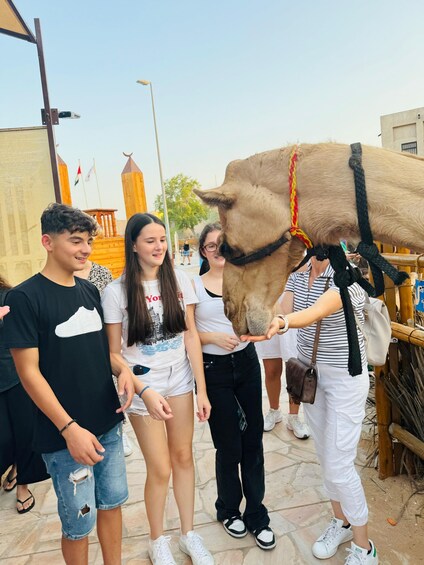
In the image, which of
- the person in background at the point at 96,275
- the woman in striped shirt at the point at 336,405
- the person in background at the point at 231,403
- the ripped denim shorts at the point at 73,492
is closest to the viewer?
the ripped denim shorts at the point at 73,492

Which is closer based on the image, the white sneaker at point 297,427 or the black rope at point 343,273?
the black rope at point 343,273

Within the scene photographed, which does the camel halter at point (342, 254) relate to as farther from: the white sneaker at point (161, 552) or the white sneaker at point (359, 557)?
the white sneaker at point (161, 552)

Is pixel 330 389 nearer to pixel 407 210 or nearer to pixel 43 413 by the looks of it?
pixel 407 210

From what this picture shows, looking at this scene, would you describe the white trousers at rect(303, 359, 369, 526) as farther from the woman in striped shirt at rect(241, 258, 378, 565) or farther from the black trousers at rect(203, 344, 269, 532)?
the black trousers at rect(203, 344, 269, 532)

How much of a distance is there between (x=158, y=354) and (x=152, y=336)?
11 centimetres

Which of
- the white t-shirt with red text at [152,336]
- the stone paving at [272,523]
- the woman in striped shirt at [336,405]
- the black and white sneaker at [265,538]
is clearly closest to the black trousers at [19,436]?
the stone paving at [272,523]

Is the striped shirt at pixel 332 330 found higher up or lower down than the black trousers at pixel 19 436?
higher up

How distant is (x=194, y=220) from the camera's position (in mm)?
48156

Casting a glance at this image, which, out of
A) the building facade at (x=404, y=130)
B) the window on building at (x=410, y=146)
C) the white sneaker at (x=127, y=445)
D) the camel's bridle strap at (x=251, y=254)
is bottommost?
the white sneaker at (x=127, y=445)

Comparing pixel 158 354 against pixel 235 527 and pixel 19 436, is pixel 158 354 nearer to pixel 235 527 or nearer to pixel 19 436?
pixel 235 527

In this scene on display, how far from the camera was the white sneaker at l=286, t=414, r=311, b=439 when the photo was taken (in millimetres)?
4105

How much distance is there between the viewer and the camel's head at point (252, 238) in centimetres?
144

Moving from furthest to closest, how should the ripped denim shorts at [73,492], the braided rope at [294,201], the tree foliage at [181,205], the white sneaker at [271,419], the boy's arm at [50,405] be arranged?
the tree foliage at [181,205]
the white sneaker at [271,419]
the ripped denim shorts at [73,492]
the boy's arm at [50,405]
the braided rope at [294,201]

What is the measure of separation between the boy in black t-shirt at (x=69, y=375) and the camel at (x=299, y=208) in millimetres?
776
